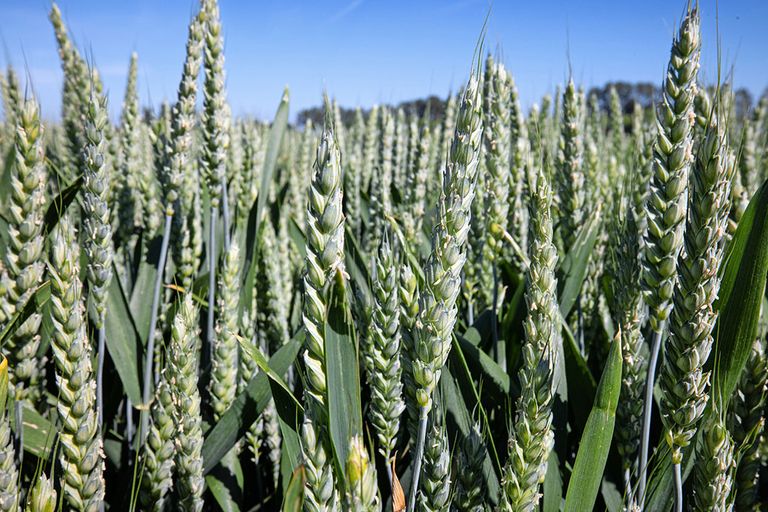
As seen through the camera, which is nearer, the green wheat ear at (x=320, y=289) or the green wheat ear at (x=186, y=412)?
the green wheat ear at (x=320, y=289)

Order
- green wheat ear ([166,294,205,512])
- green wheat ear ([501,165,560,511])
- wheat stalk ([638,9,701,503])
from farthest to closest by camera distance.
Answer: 1. green wheat ear ([166,294,205,512])
2. wheat stalk ([638,9,701,503])
3. green wheat ear ([501,165,560,511])

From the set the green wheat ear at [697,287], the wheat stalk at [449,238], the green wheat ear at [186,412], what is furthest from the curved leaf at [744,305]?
the green wheat ear at [186,412]

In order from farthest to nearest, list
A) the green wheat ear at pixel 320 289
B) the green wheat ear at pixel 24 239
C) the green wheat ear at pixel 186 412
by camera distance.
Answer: the green wheat ear at pixel 24 239 → the green wheat ear at pixel 186 412 → the green wheat ear at pixel 320 289

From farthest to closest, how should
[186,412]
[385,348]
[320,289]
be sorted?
[186,412]
[385,348]
[320,289]

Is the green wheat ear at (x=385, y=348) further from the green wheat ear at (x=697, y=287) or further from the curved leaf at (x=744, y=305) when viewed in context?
the curved leaf at (x=744, y=305)

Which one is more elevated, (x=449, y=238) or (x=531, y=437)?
(x=449, y=238)

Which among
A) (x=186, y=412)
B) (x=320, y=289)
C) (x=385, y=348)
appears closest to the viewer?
(x=320, y=289)

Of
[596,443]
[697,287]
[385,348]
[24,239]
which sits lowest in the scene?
[596,443]

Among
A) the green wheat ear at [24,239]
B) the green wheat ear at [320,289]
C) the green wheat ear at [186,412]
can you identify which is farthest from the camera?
the green wheat ear at [24,239]

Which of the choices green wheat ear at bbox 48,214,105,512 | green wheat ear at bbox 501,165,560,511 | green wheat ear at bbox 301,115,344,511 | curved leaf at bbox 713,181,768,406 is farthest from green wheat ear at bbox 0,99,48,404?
curved leaf at bbox 713,181,768,406

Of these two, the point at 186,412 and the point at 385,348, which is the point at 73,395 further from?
the point at 385,348

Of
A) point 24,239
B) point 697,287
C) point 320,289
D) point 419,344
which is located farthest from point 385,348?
point 24,239

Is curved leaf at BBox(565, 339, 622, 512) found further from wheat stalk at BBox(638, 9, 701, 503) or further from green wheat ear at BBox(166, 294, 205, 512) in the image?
green wheat ear at BBox(166, 294, 205, 512)

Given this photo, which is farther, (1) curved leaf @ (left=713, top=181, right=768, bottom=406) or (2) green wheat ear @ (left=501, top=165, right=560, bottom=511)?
(1) curved leaf @ (left=713, top=181, right=768, bottom=406)
